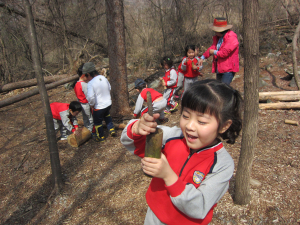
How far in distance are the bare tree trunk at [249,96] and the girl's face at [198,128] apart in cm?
125

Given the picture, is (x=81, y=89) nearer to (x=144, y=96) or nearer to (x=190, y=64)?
(x=144, y=96)

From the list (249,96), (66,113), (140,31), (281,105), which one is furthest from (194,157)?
(140,31)

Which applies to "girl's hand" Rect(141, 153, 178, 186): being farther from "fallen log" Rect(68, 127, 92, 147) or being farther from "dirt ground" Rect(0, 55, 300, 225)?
"fallen log" Rect(68, 127, 92, 147)

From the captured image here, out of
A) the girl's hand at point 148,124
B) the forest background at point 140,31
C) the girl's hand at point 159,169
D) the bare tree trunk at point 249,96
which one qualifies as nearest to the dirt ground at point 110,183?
the bare tree trunk at point 249,96

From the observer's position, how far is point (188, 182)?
115cm

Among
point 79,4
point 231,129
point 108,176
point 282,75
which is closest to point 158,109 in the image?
point 108,176

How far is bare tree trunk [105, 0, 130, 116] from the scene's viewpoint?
15.9 feet

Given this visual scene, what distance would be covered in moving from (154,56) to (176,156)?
9.17m

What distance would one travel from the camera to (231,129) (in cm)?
132

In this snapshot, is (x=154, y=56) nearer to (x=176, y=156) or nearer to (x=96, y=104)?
(x=96, y=104)

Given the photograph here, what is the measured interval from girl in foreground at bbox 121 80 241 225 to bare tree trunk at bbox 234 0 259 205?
1023 millimetres

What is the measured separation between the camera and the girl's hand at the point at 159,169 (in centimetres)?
94

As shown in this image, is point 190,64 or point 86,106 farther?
point 190,64

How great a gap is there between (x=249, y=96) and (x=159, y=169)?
1637mm
